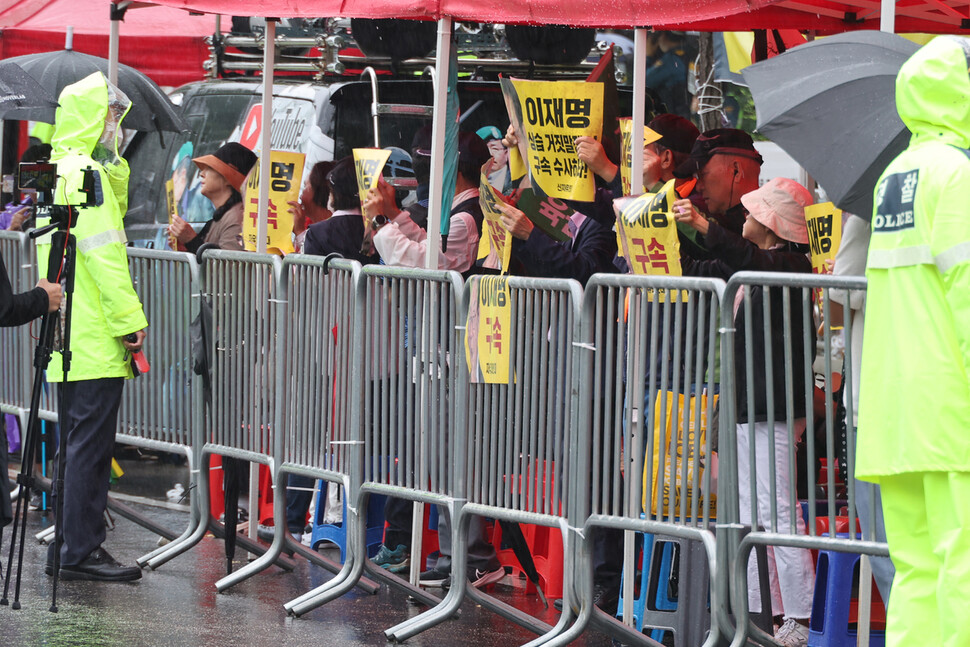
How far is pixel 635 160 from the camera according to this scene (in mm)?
6844

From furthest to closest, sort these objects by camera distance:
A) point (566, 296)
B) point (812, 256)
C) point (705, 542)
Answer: point (812, 256) → point (566, 296) → point (705, 542)

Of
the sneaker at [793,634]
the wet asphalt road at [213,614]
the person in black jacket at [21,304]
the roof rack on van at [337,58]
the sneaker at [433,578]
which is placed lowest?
the wet asphalt road at [213,614]

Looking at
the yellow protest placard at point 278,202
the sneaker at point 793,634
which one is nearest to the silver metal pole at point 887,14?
the sneaker at point 793,634

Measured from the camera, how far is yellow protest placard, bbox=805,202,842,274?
21.6 feet

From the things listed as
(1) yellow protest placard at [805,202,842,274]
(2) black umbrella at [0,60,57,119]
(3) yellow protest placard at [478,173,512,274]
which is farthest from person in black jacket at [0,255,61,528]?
(1) yellow protest placard at [805,202,842,274]

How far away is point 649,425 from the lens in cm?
606

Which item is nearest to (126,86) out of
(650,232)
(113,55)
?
(113,55)

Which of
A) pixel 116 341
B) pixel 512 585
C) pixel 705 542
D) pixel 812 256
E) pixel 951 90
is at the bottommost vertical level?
pixel 512 585

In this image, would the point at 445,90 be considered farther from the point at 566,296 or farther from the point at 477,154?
the point at 566,296

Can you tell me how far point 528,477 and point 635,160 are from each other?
58.0 inches

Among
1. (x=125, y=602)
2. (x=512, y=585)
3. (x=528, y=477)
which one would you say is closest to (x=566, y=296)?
(x=528, y=477)

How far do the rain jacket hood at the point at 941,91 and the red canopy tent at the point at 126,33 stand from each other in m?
8.23

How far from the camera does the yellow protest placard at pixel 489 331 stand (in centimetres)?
659

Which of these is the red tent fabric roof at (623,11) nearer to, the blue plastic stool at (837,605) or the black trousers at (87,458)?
the black trousers at (87,458)
